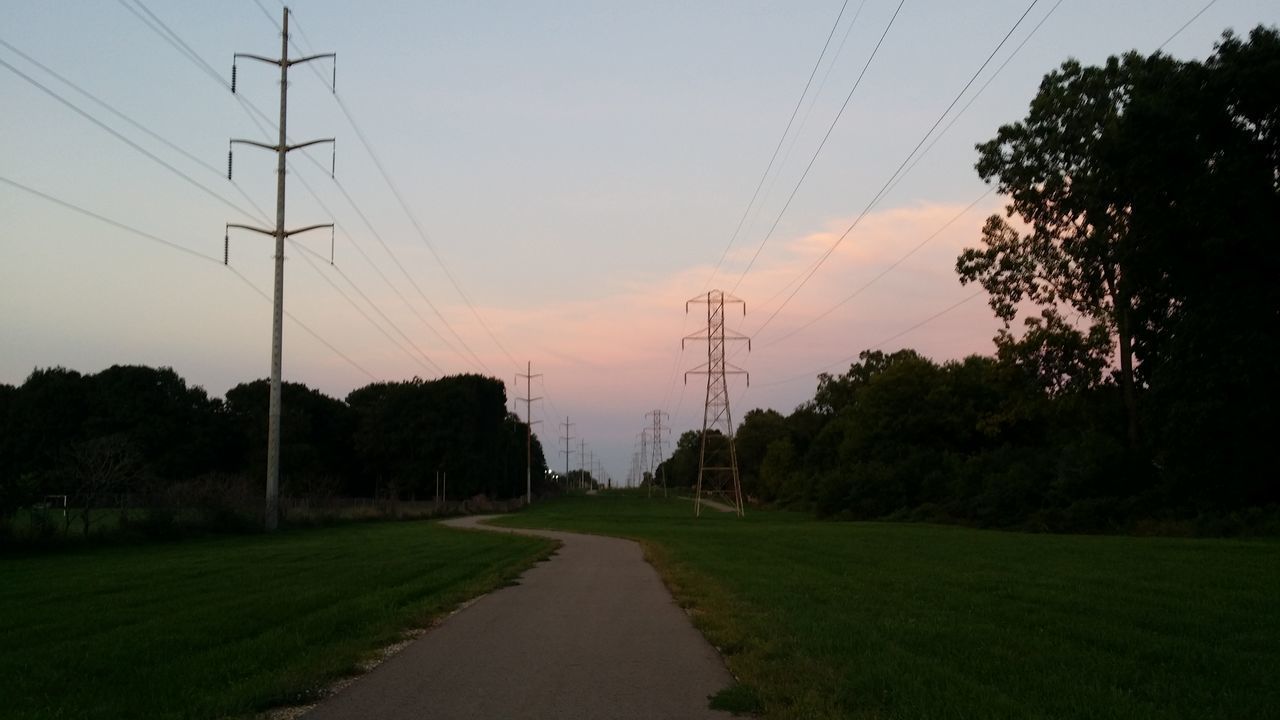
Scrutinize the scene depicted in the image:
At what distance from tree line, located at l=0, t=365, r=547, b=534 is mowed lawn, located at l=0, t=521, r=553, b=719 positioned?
4148 cm

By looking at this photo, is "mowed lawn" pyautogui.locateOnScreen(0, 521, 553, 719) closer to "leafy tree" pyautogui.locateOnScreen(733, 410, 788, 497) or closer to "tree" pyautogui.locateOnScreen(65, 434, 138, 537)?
"tree" pyautogui.locateOnScreen(65, 434, 138, 537)

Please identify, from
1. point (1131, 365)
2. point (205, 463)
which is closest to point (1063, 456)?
point (1131, 365)

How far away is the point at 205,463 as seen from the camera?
8925cm

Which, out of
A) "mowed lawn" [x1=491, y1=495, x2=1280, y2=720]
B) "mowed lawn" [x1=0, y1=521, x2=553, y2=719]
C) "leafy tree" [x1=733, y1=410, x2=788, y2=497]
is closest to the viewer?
"mowed lawn" [x1=491, y1=495, x2=1280, y2=720]

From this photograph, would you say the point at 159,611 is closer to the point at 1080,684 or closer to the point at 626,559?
the point at 1080,684

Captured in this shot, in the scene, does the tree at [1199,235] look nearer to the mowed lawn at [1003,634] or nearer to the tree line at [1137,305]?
the tree line at [1137,305]

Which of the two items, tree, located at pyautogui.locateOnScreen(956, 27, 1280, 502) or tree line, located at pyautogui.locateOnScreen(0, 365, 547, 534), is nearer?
tree, located at pyautogui.locateOnScreen(956, 27, 1280, 502)

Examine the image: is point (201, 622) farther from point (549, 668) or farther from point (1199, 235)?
point (1199, 235)

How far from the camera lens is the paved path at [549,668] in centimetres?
848

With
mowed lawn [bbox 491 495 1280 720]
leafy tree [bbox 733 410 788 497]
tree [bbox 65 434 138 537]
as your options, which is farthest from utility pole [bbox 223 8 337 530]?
leafy tree [bbox 733 410 788 497]

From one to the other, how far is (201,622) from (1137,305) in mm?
35410

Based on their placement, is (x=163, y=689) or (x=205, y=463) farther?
(x=205, y=463)

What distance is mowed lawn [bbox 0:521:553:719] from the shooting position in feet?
28.6

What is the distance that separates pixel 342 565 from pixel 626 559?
26.4 feet
